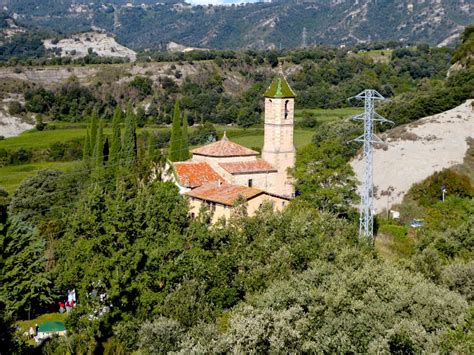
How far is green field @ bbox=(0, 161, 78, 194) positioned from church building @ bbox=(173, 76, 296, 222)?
87.1 feet

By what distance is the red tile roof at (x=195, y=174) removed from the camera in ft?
126

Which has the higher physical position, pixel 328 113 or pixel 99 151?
pixel 328 113

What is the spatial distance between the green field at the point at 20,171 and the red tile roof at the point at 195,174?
2588cm

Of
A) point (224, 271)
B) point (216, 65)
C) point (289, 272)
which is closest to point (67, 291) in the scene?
point (224, 271)

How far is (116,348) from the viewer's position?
2086 centimetres

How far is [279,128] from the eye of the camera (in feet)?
138

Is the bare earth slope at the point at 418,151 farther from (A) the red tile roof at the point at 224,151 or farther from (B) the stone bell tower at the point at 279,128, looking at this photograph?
(A) the red tile roof at the point at 224,151

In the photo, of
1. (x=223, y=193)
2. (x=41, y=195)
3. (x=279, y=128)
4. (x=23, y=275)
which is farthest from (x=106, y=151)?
(x=23, y=275)

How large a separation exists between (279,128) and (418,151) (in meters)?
20.1

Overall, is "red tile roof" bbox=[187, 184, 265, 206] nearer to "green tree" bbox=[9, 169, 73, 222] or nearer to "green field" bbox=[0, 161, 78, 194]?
"green tree" bbox=[9, 169, 73, 222]

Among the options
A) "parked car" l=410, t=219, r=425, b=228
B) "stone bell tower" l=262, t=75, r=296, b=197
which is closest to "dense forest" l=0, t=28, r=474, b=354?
"parked car" l=410, t=219, r=425, b=228

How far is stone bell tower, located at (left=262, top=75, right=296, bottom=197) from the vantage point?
41.9 metres

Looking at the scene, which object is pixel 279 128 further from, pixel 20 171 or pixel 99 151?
pixel 20 171

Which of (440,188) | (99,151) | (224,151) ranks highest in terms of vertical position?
(224,151)
